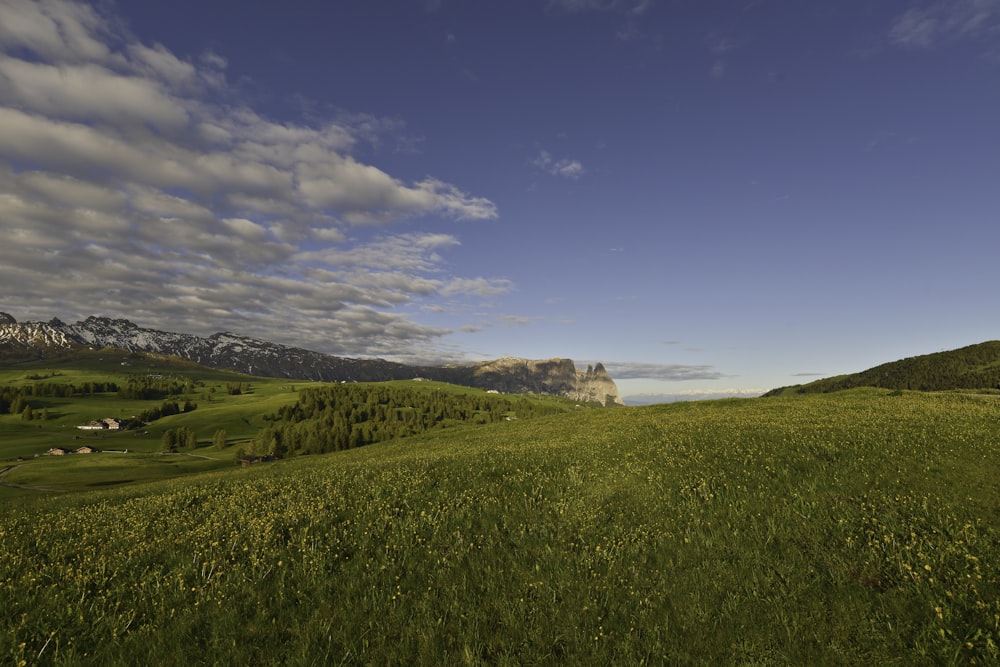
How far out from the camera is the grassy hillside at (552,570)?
20.4 ft

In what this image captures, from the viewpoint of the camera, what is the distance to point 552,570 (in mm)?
8484

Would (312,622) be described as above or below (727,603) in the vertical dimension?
below

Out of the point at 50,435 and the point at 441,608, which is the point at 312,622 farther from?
the point at 50,435

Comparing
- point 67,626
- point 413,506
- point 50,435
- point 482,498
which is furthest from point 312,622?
point 50,435

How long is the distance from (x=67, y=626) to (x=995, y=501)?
17795 mm

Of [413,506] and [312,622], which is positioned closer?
[312,622]

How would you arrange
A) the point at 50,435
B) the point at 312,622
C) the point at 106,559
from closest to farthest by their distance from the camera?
the point at 312,622 < the point at 106,559 < the point at 50,435


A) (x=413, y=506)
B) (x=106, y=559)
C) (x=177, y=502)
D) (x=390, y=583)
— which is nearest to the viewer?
(x=390, y=583)

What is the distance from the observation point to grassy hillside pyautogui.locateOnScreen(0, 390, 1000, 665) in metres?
6.23

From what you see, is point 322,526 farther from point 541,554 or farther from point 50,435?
point 50,435

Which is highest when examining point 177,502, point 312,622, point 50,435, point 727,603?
point 727,603

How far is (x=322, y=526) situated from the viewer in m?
10.8

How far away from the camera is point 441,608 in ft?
24.1

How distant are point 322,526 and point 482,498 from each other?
14.1 ft
